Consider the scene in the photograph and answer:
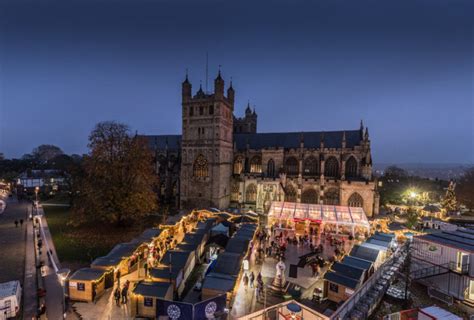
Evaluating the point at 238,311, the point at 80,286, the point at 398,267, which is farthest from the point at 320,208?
the point at 80,286

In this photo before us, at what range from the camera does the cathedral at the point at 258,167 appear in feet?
111

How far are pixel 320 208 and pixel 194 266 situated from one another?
52.0ft

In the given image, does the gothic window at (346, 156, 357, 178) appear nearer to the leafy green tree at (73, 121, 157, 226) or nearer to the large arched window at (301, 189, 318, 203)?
the large arched window at (301, 189, 318, 203)

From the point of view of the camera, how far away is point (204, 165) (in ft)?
116

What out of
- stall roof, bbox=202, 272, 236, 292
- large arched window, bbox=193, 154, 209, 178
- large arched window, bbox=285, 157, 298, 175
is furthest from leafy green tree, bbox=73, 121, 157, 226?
large arched window, bbox=285, 157, 298, 175

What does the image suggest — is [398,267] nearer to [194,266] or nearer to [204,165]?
[194,266]

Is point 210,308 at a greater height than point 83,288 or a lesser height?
greater

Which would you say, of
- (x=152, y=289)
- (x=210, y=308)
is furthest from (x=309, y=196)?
(x=152, y=289)

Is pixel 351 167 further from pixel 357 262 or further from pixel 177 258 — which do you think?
pixel 177 258

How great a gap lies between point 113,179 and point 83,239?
6.12m

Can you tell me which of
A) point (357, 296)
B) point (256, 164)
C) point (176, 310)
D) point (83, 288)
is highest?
point (256, 164)

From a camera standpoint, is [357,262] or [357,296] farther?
[357,262]

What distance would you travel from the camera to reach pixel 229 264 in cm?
1438

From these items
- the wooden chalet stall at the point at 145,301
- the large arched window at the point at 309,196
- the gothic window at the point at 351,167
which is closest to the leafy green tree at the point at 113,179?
the wooden chalet stall at the point at 145,301
